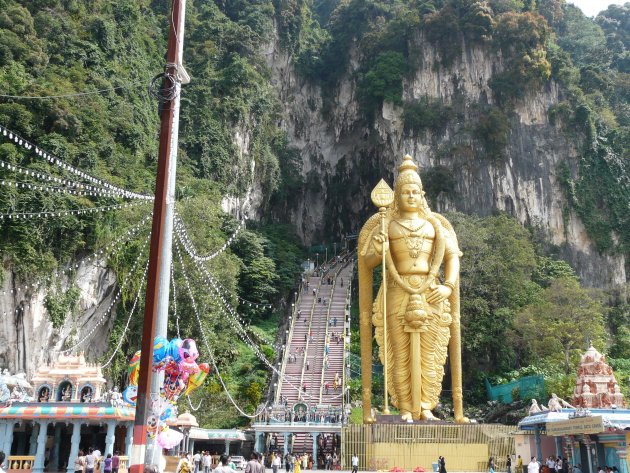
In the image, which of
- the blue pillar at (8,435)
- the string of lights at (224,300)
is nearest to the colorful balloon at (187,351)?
the blue pillar at (8,435)

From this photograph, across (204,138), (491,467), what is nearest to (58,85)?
(204,138)

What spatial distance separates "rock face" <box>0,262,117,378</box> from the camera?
1625 cm

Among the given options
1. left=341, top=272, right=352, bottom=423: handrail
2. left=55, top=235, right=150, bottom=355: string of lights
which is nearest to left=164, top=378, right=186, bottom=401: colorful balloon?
left=341, top=272, right=352, bottom=423: handrail

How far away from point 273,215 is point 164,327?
99.4 feet

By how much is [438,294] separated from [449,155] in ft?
66.6

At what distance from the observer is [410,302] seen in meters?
12.5

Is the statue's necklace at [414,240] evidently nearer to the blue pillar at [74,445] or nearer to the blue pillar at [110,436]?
the blue pillar at [110,436]

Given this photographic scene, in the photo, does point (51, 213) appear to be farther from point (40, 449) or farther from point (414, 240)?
point (414, 240)

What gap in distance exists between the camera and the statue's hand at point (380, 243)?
41.7ft

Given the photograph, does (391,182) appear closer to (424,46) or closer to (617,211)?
(424,46)

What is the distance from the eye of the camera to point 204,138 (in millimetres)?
30328

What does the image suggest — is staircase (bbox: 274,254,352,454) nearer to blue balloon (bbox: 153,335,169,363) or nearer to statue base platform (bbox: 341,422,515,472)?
statue base platform (bbox: 341,422,515,472)

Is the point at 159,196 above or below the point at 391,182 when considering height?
below

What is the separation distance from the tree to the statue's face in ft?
31.7
